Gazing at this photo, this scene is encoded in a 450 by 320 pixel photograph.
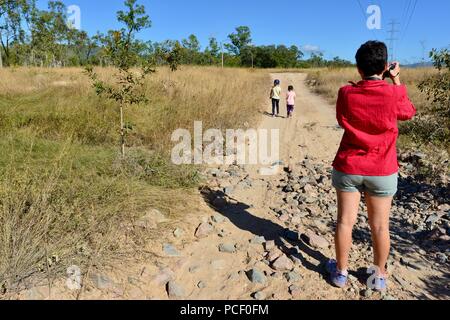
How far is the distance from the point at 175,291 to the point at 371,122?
176 cm

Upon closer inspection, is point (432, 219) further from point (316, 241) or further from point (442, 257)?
point (316, 241)

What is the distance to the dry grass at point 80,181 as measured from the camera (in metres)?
Answer: 2.62

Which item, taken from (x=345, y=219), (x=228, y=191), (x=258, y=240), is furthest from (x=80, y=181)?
(x=345, y=219)

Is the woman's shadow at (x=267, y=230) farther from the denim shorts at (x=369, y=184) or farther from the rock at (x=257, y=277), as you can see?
the denim shorts at (x=369, y=184)

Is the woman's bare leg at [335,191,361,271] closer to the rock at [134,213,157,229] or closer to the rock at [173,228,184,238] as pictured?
the rock at [173,228,184,238]

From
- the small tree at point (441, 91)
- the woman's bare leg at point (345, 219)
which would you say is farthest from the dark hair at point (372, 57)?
the small tree at point (441, 91)

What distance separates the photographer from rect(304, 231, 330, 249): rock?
122 inches

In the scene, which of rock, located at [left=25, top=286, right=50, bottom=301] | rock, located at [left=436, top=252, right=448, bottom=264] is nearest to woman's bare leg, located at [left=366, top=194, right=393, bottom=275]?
rock, located at [left=436, top=252, right=448, bottom=264]

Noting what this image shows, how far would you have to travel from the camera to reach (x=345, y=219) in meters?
2.39

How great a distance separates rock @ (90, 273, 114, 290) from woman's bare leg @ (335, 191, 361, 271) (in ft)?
5.43

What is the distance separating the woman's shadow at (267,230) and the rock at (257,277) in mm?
384
